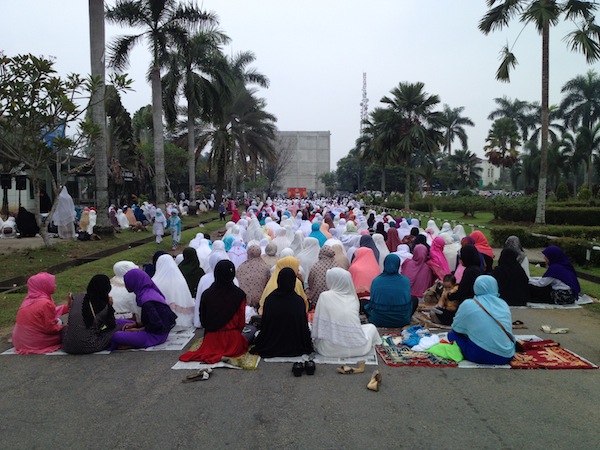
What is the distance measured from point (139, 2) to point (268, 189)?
50458 mm

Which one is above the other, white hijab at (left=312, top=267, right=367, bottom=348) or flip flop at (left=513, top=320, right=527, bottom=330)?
white hijab at (left=312, top=267, right=367, bottom=348)

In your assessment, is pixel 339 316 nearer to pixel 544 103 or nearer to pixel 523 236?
pixel 523 236

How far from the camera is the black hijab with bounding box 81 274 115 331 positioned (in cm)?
534

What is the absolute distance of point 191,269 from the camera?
25.6 feet

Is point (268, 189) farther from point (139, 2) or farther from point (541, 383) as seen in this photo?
point (541, 383)

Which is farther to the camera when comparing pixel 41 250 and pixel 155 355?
pixel 41 250

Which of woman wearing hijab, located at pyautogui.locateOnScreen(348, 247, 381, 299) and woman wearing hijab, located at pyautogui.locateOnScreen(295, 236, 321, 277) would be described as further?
woman wearing hijab, located at pyautogui.locateOnScreen(295, 236, 321, 277)

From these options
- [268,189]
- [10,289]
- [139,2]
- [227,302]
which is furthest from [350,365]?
[268,189]

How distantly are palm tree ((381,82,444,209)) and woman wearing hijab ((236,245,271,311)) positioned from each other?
2194cm

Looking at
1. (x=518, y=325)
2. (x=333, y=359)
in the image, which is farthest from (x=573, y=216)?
(x=333, y=359)

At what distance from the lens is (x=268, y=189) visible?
6931 centimetres

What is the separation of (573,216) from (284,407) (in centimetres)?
1826

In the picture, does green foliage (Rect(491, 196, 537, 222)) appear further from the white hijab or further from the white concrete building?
the white concrete building

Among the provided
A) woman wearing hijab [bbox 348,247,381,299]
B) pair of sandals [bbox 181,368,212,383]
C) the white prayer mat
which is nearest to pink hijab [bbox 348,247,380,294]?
woman wearing hijab [bbox 348,247,381,299]
